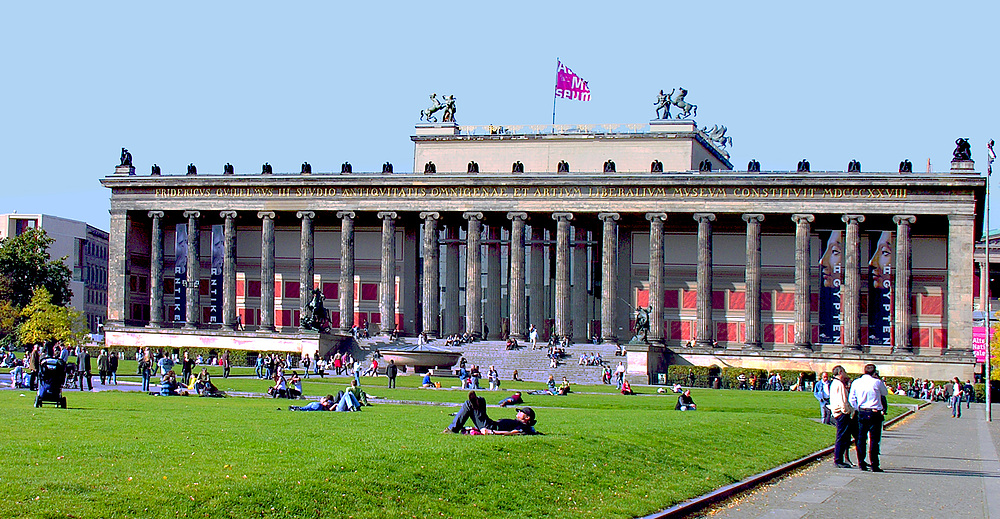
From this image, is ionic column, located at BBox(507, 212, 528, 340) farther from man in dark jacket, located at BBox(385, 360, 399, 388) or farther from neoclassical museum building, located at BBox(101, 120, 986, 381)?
man in dark jacket, located at BBox(385, 360, 399, 388)

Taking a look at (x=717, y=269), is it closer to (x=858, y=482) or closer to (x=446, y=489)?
(x=858, y=482)

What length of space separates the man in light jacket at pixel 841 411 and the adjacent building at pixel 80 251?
138m

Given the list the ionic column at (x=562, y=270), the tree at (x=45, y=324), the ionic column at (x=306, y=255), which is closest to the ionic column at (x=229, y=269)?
the ionic column at (x=306, y=255)

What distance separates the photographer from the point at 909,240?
306 ft

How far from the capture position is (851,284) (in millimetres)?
94500

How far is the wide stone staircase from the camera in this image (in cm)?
8519

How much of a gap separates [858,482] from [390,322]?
76.0 metres

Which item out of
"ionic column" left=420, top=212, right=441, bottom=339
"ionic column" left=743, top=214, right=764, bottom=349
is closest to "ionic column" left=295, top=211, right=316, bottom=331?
"ionic column" left=420, top=212, right=441, bottom=339

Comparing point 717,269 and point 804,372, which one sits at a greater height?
point 717,269

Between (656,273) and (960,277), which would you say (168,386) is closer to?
(656,273)

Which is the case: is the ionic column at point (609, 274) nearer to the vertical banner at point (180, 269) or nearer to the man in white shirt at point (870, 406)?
the vertical banner at point (180, 269)

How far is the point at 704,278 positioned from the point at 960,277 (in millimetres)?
18857

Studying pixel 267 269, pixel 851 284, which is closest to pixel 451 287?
pixel 267 269

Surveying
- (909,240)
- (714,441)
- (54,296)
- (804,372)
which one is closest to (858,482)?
(714,441)
